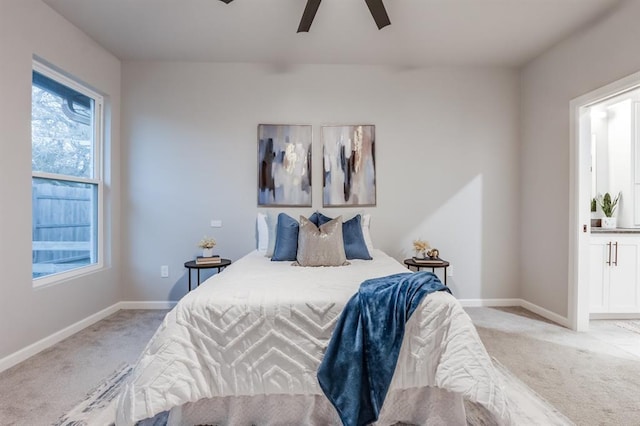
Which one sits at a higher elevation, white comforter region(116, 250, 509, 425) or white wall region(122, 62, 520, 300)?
white wall region(122, 62, 520, 300)

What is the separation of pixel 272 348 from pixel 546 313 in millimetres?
3242

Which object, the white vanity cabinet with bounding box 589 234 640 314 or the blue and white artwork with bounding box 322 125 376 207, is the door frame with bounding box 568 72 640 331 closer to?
the white vanity cabinet with bounding box 589 234 640 314

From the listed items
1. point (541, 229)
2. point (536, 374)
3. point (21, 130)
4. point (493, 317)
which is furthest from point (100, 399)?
point (541, 229)

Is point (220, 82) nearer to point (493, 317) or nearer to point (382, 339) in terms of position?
point (382, 339)

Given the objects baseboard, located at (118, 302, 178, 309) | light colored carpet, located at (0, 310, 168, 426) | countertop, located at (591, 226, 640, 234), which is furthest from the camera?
baseboard, located at (118, 302, 178, 309)

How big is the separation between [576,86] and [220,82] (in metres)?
3.66

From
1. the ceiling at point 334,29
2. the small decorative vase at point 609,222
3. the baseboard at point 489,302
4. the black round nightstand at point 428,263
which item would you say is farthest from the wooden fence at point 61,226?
the small decorative vase at point 609,222

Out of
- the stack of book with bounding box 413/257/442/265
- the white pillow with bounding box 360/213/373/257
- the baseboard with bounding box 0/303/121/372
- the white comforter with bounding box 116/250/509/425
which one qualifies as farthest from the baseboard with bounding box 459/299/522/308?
the baseboard with bounding box 0/303/121/372

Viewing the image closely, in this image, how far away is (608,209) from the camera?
3748 millimetres

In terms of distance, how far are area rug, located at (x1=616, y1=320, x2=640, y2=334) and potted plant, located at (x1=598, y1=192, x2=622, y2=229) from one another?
3.24 feet

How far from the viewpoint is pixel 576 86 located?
3.22 metres

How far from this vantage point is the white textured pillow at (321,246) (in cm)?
283

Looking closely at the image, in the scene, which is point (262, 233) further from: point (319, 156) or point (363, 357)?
point (363, 357)

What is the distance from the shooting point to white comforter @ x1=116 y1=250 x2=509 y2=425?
5.15 feet
